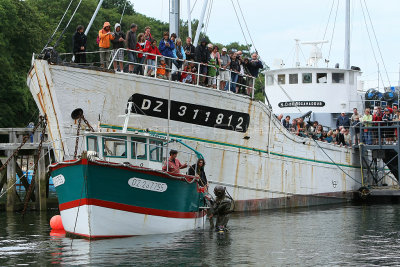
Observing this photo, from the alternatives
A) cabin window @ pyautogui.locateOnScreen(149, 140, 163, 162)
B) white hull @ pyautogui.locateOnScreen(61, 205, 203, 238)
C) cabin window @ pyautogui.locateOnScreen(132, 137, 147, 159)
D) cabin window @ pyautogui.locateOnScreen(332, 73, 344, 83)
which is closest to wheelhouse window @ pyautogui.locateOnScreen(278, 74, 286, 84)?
cabin window @ pyautogui.locateOnScreen(332, 73, 344, 83)

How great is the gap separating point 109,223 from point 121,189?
3.02 ft

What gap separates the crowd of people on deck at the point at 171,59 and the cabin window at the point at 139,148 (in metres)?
3.95

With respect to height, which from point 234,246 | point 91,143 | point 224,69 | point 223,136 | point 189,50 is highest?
point 189,50

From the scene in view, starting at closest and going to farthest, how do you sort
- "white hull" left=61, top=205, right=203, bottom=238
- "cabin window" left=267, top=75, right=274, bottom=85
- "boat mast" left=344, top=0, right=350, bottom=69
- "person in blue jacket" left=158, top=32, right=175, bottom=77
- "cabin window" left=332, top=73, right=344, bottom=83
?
"white hull" left=61, top=205, right=203, bottom=238 → "person in blue jacket" left=158, top=32, right=175, bottom=77 → "cabin window" left=332, top=73, right=344, bottom=83 → "cabin window" left=267, top=75, right=274, bottom=85 → "boat mast" left=344, top=0, right=350, bottom=69

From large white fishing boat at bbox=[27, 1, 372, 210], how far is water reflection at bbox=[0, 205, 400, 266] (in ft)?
8.87

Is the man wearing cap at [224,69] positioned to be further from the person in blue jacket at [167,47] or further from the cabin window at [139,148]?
the cabin window at [139,148]

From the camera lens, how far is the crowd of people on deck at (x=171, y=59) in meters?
21.9

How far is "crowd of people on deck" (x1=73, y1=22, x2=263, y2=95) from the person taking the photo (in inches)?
864

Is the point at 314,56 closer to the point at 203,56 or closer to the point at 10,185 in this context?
the point at 203,56

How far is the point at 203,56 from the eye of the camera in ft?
77.9

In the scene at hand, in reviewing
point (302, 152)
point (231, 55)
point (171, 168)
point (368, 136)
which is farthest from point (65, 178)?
point (368, 136)

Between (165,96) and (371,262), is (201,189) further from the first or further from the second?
(371,262)

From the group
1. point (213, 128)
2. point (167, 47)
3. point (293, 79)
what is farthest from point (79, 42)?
point (293, 79)

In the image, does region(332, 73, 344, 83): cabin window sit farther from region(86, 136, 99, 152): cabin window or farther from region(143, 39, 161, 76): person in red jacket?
region(86, 136, 99, 152): cabin window
